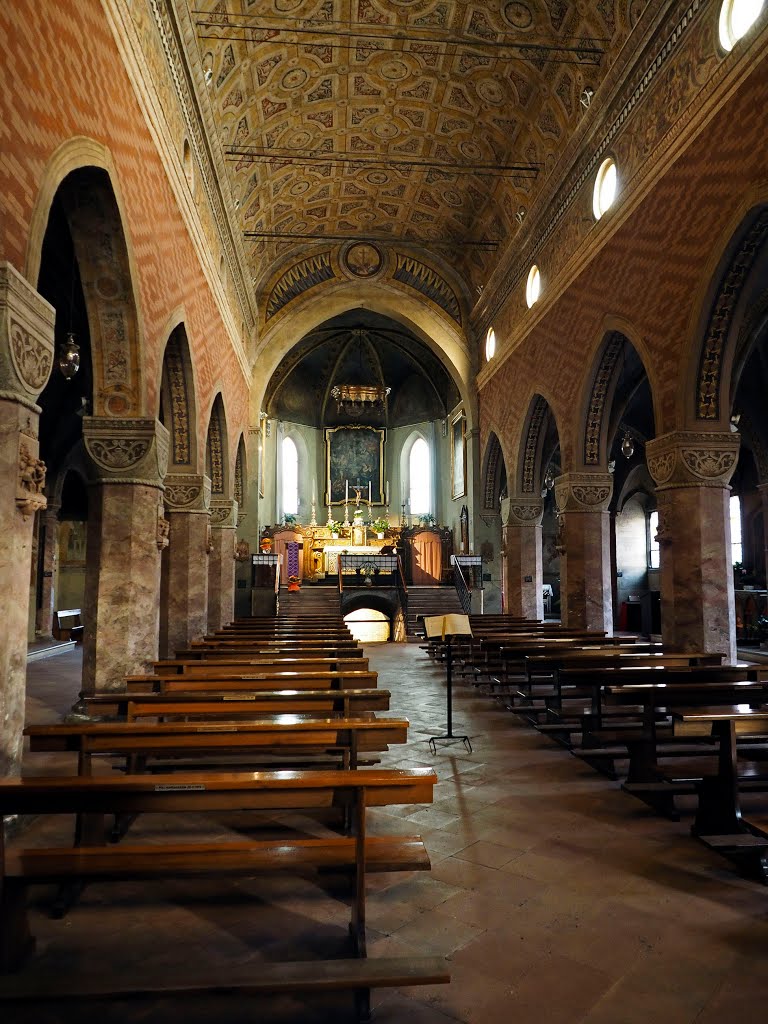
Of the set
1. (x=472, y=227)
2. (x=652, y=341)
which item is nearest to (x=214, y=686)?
(x=652, y=341)

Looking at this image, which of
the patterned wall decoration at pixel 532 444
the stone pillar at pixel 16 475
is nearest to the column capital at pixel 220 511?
the patterned wall decoration at pixel 532 444

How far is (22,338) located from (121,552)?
3.87 meters

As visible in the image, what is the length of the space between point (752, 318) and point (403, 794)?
43.6 feet

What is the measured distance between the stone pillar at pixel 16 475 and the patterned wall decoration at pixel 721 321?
7.64 meters

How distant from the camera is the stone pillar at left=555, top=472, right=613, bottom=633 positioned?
1344 cm

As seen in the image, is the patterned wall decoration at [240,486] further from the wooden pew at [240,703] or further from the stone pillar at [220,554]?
the wooden pew at [240,703]

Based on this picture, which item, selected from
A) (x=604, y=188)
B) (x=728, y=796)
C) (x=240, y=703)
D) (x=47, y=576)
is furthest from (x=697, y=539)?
(x=47, y=576)

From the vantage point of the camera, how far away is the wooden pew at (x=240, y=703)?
191 inches

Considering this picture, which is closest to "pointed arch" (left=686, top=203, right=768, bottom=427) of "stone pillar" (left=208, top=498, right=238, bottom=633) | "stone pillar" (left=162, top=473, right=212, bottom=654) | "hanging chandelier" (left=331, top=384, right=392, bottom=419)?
"stone pillar" (left=162, top=473, right=212, bottom=654)

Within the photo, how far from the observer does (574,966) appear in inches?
118

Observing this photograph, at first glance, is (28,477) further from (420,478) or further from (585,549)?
(420,478)

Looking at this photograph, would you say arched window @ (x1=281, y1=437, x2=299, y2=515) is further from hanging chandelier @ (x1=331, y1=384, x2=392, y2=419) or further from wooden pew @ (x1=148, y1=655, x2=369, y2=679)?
wooden pew @ (x1=148, y1=655, x2=369, y2=679)

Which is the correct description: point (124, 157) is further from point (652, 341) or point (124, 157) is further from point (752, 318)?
point (752, 318)

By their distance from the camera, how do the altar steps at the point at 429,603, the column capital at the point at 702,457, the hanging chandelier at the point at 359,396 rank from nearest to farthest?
the column capital at the point at 702,457
the altar steps at the point at 429,603
the hanging chandelier at the point at 359,396
